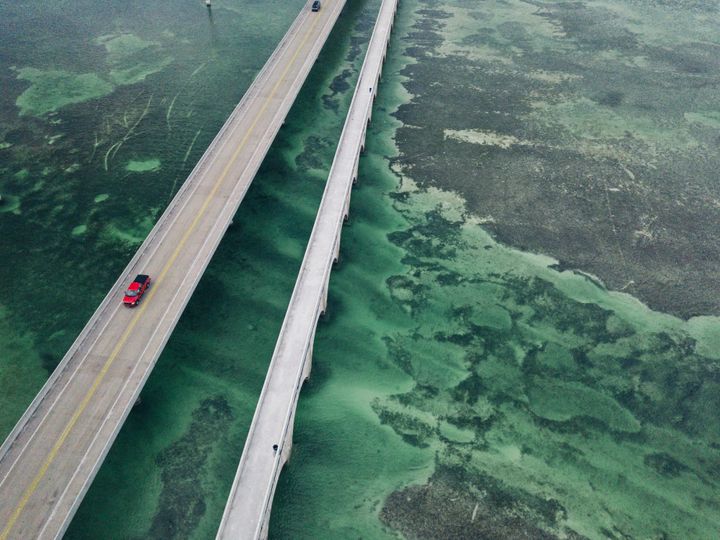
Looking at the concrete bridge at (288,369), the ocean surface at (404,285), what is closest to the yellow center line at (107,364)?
the ocean surface at (404,285)

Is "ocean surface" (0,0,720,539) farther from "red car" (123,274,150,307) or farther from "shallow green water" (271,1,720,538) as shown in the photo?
"red car" (123,274,150,307)

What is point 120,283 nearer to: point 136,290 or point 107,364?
point 136,290

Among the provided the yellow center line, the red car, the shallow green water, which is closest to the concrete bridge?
the shallow green water

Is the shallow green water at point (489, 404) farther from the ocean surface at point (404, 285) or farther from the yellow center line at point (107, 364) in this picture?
the yellow center line at point (107, 364)

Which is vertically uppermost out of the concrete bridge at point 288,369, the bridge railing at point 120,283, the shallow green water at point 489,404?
the bridge railing at point 120,283

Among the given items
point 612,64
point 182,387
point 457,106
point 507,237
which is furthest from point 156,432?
point 612,64

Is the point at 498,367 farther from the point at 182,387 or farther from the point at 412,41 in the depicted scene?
the point at 412,41
